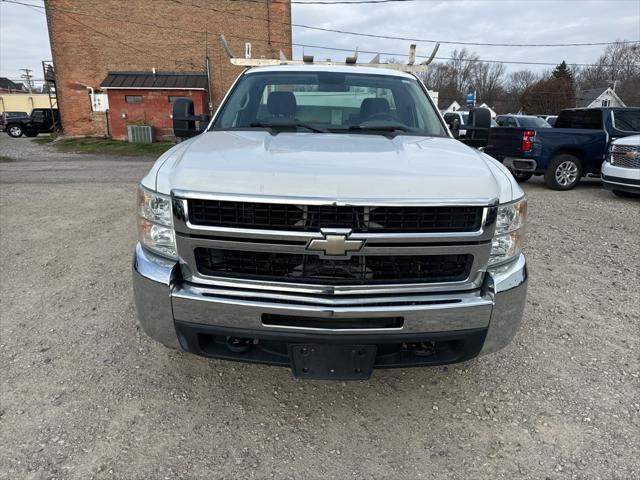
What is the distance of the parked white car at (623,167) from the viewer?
859 cm

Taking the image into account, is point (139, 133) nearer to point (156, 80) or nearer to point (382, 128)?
point (156, 80)

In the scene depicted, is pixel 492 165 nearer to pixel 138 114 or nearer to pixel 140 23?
pixel 138 114

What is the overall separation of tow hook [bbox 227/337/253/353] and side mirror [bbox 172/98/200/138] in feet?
6.98

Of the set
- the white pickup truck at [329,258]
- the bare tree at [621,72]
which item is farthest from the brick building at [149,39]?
the bare tree at [621,72]

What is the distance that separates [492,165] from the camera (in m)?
2.64

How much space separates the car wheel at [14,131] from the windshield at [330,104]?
3531cm

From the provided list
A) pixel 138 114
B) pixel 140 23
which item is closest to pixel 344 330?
pixel 138 114

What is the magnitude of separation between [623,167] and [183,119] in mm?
8586

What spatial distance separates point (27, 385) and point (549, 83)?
2523 inches

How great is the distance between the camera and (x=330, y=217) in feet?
6.99

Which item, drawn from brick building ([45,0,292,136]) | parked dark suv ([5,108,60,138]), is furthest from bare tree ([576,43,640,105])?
parked dark suv ([5,108,60,138])

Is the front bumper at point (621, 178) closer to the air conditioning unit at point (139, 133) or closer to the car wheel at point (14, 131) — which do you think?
the air conditioning unit at point (139, 133)

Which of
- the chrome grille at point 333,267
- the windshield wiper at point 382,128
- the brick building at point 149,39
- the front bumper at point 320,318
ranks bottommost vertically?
the front bumper at point 320,318

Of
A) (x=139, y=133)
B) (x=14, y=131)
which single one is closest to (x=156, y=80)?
(x=139, y=133)
